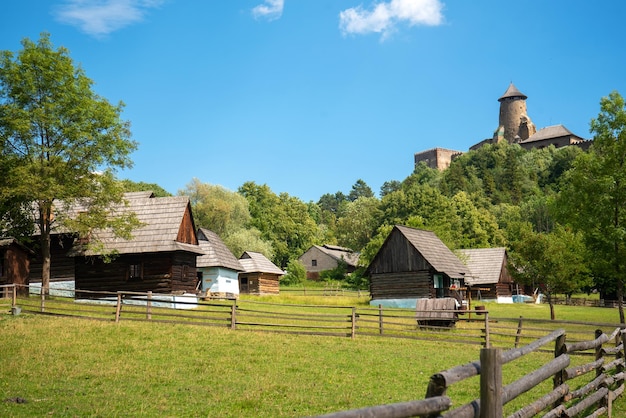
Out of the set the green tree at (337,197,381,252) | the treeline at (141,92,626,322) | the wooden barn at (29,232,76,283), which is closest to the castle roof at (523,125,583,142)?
the treeline at (141,92,626,322)

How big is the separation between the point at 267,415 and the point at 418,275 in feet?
117

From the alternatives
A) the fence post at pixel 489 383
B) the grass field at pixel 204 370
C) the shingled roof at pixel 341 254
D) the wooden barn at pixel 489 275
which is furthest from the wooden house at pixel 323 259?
the fence post at pixel 489 383

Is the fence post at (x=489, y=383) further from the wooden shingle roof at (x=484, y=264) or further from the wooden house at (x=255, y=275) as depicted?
the wooden shingle roof at (x=484, y=264)

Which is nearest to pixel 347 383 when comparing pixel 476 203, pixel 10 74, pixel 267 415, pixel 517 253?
pixel 267 415

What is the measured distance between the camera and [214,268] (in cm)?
4266

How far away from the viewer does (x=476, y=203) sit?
100250 mm

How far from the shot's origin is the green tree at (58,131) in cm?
3092

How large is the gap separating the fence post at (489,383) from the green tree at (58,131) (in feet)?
92.6

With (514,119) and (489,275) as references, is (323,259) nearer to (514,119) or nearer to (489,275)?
(489,275)

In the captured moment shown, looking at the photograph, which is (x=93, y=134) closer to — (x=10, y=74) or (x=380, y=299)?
(x=10, y=74)

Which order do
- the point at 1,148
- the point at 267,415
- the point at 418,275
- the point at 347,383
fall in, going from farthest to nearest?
the point at 418,275, the point at 1,148, the point at 347,383, the point at 267,415

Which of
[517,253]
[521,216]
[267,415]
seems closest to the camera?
[267,415]

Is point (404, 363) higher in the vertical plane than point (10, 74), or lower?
lower

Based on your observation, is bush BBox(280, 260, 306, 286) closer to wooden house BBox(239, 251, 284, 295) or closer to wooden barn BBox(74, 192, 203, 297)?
wooden house BBox(239, 251, 284, 295)
